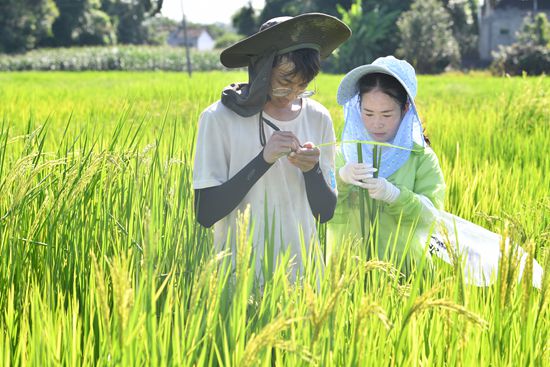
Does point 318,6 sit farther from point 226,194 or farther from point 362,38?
point 226,194

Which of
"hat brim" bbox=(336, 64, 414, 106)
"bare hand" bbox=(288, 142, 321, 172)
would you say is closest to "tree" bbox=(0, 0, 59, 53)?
"hat brim" bbox=(336, 64, 414, 106)

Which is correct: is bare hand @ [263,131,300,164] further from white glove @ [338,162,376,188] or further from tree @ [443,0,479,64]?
tree @ [443,0,479,64]

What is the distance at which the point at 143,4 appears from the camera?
6200 cm

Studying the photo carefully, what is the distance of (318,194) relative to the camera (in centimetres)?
183

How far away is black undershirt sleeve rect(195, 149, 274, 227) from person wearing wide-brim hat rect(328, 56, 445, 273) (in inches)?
17.4

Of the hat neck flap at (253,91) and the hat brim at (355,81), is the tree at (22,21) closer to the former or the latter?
the hat brim at (355,81)

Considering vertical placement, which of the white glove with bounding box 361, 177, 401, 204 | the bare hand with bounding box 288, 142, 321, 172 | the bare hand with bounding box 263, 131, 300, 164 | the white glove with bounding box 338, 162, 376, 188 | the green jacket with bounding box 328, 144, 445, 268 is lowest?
the green jacket with bounding box 328, 144, 445, 268

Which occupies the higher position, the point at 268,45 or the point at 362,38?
the point at 362,38

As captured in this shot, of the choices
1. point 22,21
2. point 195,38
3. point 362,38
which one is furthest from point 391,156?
point 195,38

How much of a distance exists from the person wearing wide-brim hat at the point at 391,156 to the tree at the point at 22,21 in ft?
142

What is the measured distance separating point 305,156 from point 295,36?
283mm

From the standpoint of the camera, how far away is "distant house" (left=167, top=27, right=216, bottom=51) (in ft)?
288

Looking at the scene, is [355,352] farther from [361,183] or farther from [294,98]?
[361,183]

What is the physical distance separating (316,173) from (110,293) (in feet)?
1.75
